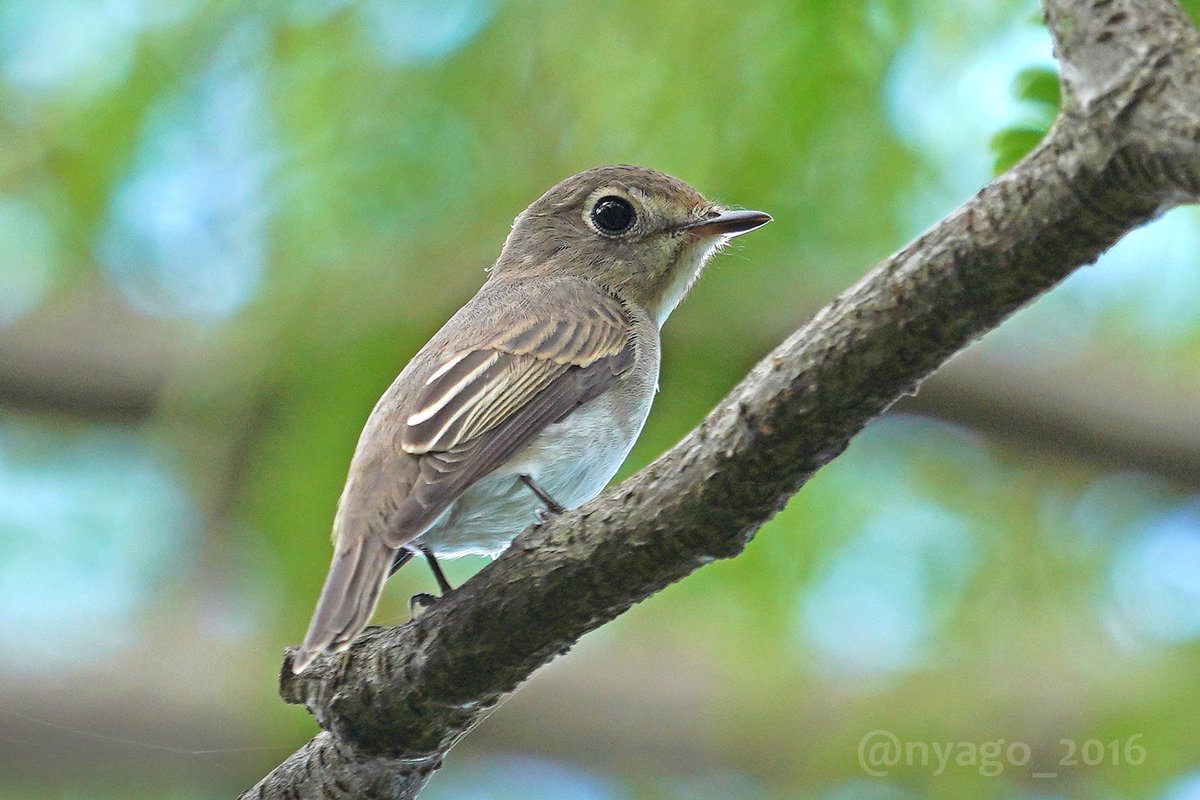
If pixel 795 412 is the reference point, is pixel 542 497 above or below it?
above

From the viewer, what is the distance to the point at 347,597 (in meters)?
3.34

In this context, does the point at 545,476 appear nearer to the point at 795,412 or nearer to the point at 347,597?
the point at 347,597

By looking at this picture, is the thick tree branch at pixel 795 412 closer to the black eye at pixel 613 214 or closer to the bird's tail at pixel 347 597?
the bird's tail at pixel 347 597

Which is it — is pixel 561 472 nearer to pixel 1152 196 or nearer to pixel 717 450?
pixel 717 450

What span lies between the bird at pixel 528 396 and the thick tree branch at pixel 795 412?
0.26 metres

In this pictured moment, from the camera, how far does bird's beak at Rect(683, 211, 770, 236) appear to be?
446 cm

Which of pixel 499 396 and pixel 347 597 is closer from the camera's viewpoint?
pixel 347 597

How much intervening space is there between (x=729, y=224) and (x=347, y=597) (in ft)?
6.36

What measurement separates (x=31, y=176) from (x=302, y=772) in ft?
11.1

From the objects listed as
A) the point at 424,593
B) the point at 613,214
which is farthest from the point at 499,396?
the point at 613,214

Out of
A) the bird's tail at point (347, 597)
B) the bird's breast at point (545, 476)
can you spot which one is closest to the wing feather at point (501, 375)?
the bird's breast at point (545, 476)

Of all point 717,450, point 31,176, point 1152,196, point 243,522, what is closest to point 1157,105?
point 1152,196

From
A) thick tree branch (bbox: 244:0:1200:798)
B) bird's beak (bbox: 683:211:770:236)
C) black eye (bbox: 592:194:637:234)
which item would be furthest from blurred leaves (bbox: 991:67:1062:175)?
black eye (bbox: 592:194:637:234)

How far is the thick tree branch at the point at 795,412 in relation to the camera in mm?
2283
